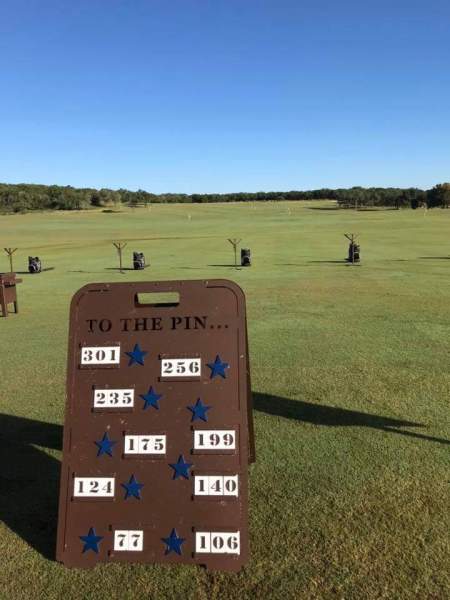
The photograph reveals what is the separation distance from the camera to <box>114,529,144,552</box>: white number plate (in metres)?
3.51

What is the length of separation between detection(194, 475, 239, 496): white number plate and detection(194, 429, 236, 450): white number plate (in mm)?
196

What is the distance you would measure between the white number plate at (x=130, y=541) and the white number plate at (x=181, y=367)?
1.08 m

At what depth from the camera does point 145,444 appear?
362 centimetres

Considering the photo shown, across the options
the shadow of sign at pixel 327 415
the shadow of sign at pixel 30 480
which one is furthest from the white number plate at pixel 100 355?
the shadow of sign at pixel 327 415

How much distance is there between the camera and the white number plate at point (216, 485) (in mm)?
3490

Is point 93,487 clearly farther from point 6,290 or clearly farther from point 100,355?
point 6,290

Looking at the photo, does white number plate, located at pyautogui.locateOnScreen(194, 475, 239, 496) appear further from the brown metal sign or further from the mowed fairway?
the mowed fairway

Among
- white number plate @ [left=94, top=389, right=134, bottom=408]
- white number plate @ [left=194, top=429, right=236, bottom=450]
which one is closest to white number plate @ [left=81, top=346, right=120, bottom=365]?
white number plate @ [left=94, top=389, right=134, bottom=408]

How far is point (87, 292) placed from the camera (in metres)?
3.75

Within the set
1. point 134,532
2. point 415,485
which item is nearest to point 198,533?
point 134,532

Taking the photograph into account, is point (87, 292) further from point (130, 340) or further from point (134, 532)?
point (134, 532)

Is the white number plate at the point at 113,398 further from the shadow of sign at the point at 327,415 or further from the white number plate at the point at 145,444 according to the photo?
the shadow of sign at the point at 327,415

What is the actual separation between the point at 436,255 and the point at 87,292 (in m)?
27.4

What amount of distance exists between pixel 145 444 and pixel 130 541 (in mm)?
644
